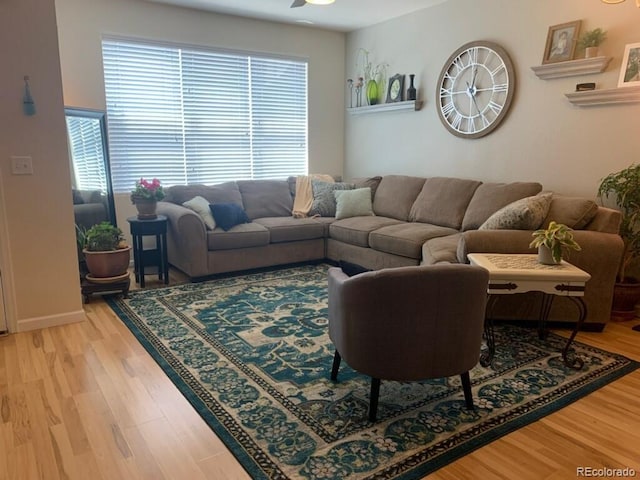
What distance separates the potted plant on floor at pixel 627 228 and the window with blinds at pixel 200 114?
3.68 m

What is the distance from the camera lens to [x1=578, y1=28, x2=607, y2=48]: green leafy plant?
3502 mm

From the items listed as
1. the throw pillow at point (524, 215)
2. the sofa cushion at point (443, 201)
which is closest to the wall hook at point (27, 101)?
the throw pillow at point (524, 215)

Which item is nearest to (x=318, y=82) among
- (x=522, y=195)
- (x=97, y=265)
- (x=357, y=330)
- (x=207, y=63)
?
(x=207, y=63)

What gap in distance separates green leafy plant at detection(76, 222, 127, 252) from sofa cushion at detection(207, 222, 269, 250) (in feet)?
2.62

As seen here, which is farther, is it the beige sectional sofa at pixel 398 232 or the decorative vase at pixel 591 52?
the decorative vase at pixel 591 52

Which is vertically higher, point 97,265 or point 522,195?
point 522,195

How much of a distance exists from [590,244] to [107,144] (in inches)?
165

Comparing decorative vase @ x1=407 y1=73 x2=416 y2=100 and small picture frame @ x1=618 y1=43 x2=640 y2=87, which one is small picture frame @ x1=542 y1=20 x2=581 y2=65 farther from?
decorative vase @ x1=407 y1=73 x2=416 y2=100

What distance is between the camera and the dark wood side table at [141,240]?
4109 mm

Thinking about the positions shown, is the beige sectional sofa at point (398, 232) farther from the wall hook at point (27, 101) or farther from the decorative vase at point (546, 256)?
the wall hook at point (27, 101)

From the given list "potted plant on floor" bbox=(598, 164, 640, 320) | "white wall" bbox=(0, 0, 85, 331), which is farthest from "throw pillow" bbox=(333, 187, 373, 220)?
"white wall" bbox=(0, 0, 85, 331)

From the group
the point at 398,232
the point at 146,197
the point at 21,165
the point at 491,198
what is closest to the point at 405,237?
the point at 398,232

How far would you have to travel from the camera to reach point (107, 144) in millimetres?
4410

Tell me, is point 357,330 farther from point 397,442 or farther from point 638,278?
point 638,278
